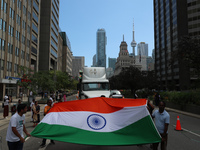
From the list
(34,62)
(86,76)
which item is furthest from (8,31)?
(86,76)

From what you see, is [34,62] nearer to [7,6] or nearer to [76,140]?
[7,6]

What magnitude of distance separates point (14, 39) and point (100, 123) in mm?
40111

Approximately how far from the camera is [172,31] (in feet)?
290

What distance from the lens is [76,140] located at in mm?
5445

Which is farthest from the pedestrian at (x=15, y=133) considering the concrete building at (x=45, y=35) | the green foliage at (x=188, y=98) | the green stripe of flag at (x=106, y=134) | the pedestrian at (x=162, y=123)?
the concrete building at (x=45, y=35)

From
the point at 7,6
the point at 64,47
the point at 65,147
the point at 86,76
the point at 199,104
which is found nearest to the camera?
the point at 65,147

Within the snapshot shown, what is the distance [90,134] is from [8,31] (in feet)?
125

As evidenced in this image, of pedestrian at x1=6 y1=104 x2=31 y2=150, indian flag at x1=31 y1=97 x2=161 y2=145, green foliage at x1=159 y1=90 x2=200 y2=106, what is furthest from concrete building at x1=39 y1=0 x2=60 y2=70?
pedestrian at x1=6 y1=104 x2=31 y2=150

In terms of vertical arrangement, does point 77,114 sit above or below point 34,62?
below

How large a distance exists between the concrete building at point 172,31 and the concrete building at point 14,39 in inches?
1857

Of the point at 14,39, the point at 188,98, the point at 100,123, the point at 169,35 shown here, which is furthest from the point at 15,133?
the point at 169,35

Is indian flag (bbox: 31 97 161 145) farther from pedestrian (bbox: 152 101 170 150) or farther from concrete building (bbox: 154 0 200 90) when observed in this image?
concrete building (bbox: 154 0 200 90)

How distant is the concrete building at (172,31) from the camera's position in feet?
258

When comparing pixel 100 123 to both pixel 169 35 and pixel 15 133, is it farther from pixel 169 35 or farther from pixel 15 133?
pixel 169 35
